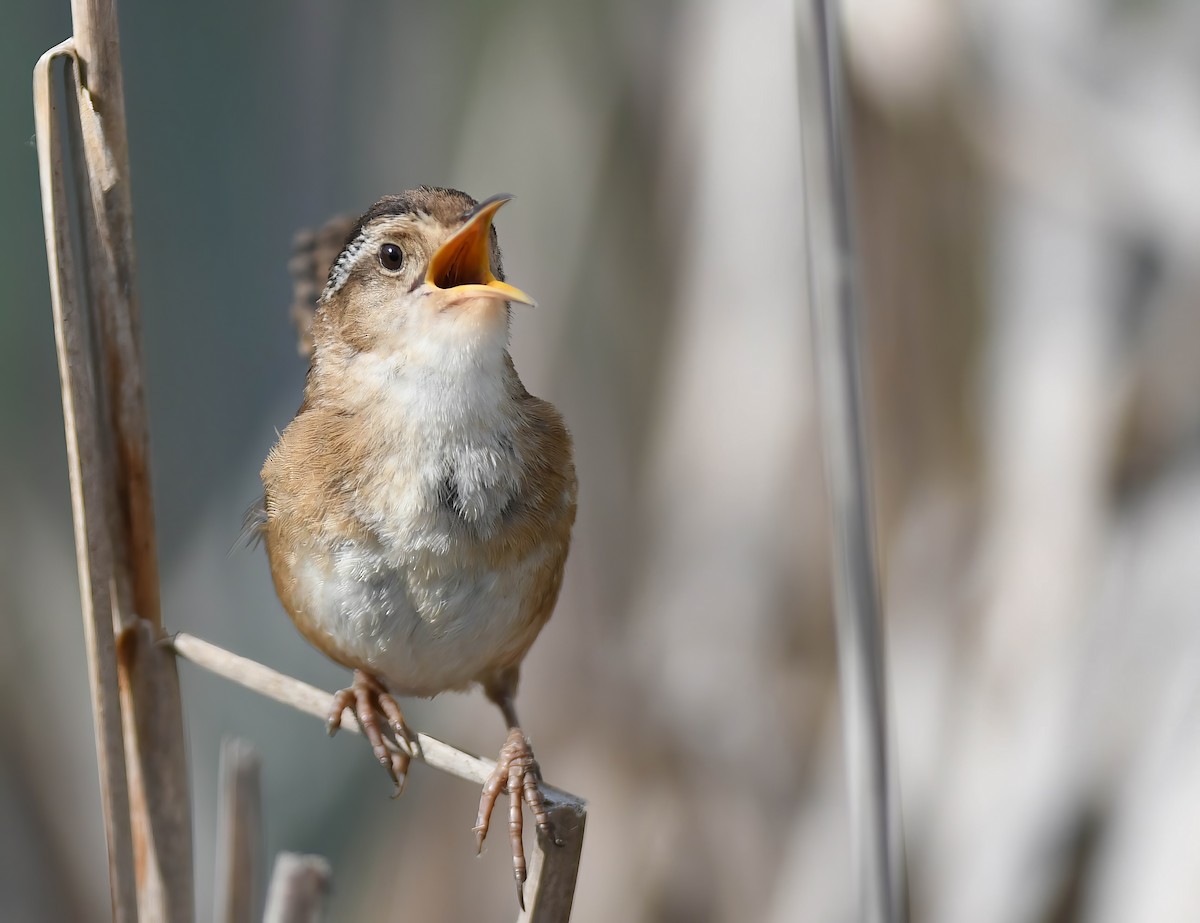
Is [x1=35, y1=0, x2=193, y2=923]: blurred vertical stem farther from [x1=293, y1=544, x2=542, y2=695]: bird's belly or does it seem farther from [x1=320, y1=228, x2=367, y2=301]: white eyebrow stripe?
[x1=320, y1=228, x2=367, y2=301]: white eyebrow stripe

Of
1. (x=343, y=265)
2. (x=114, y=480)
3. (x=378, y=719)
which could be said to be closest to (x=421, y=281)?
(x=343, y=265)

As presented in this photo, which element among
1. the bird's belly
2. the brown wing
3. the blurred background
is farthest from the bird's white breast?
the blurred background

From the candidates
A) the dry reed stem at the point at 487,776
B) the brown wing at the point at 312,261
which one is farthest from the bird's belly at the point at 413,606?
the brown wing at the point at 312,261

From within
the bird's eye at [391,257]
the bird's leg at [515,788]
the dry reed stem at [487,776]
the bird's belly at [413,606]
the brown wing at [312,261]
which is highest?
the bird's eye at [391,257]

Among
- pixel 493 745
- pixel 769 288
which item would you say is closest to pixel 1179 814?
pixel 769 288

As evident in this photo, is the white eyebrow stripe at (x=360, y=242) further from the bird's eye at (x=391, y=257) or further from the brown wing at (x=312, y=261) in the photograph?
the brown wing at (x=312, y=261)

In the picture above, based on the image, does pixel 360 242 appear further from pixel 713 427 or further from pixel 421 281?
pixel 713 427

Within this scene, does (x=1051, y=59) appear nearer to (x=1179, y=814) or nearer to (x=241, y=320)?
(x=1179, y=814)
